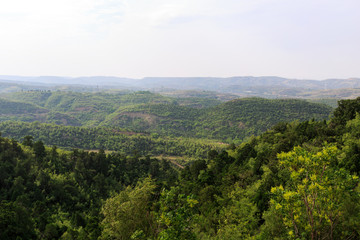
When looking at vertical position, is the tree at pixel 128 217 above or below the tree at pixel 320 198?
below

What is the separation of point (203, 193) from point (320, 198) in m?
31.5

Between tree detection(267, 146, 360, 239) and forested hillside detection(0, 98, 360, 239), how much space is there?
59 millimetres

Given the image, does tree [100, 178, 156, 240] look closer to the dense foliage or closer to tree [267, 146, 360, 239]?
tree [267, 146, 360, 239]

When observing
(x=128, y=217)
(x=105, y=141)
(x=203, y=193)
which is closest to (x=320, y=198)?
(x=128, y=217)

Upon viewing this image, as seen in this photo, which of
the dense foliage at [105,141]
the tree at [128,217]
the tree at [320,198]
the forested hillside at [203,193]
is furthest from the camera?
the dense foliage at [105,141]

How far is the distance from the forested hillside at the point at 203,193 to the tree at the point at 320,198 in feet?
0.19

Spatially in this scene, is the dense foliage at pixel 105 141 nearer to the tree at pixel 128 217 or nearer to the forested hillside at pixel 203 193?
the forested hillside at pixel 203 193

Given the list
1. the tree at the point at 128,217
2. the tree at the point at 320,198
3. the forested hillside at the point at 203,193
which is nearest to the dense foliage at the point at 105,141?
the forested hillside at the point at 203,193

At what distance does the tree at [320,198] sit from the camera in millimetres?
12891

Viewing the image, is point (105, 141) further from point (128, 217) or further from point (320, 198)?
point (320, 198)

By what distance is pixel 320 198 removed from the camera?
1309 centimetres

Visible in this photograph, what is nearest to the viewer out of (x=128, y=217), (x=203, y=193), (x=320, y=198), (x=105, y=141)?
(x=320, y=198)

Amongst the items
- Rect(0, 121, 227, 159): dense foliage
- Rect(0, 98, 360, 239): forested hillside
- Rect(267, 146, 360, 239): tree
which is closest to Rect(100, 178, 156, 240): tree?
Rect(0, 98, 360, 239): forested hillside

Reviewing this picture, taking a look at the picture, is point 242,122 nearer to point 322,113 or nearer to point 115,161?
point 322,113
